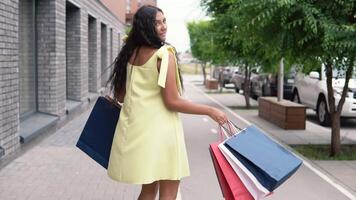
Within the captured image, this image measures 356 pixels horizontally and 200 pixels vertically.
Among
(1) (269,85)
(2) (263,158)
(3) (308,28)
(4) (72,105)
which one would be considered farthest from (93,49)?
(2) (263,158)

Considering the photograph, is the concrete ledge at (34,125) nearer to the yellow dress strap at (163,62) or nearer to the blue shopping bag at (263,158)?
the yellow dress strap at (163,62)

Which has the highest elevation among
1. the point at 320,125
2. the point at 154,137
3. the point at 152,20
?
the point at 152,20

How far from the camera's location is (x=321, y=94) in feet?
49.9

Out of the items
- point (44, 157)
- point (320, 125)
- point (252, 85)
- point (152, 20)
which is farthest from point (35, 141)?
point (252, 85)

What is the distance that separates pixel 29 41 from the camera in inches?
433

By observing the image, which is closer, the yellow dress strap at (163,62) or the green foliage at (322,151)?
the yellow dress strap at (163,62)

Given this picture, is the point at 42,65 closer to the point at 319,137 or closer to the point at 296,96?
the point at 319,137

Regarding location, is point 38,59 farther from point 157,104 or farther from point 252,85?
point 252,85

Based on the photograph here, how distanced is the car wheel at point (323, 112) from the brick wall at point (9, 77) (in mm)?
8604

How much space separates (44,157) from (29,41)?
122 inches

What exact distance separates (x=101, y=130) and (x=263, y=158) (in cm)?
125

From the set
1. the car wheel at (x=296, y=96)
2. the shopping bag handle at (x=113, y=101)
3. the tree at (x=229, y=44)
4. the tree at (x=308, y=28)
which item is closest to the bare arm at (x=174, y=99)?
the shopping bag handle at (x=113, y=101)

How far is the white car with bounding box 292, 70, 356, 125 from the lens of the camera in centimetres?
1418

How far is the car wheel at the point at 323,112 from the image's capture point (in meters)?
14.7
